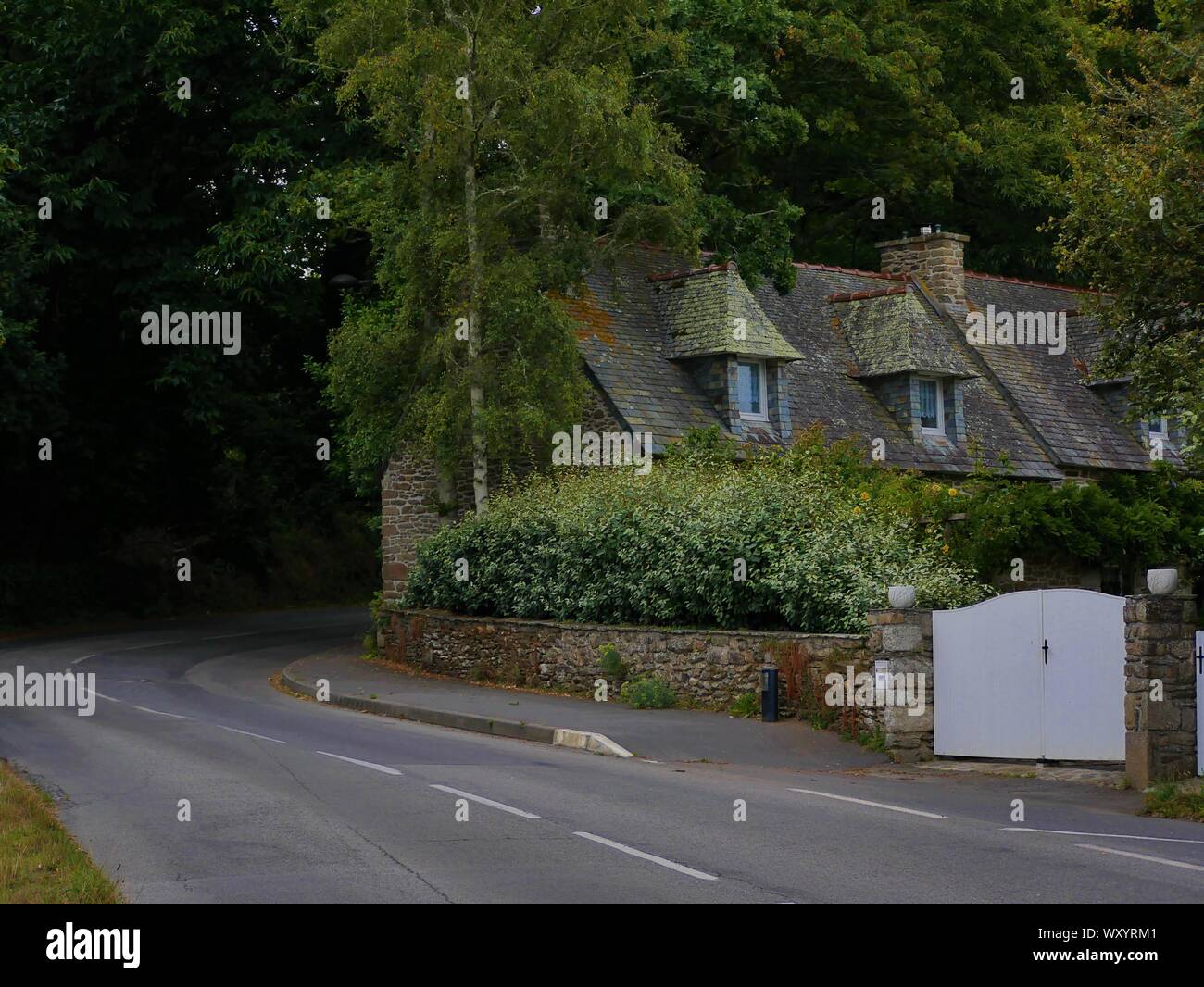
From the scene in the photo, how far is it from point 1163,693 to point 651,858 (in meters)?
6.55

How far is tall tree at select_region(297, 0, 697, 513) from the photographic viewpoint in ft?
89.2

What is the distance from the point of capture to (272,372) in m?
44.2

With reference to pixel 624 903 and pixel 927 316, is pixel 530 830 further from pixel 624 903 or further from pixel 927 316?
pixel 927 316

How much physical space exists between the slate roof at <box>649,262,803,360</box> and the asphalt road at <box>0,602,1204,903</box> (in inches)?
502

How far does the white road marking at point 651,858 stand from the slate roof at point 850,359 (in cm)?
1731

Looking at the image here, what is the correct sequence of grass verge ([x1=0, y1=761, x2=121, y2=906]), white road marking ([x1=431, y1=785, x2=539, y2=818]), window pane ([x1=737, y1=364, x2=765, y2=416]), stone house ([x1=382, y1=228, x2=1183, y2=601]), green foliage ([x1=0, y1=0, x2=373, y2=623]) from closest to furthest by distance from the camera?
grass verge ([x1=0, y1=761, x2=121, y2=906]) < white road marking ([x1=431, y1=785, x2=539, y2=818]) < stone house ([x1=382, y1=228, x2=1183, y2=601]) < window pane ([x1=737, y1=364, x2=765, y2=416]) < green foliage ([x1=0, y1=0, x2=373, y2=623])

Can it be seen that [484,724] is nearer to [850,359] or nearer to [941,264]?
[850,359]

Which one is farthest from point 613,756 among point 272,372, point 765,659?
point 272,372

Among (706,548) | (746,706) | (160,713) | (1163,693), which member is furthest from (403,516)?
(1163,693)

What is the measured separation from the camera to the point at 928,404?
3384 cm

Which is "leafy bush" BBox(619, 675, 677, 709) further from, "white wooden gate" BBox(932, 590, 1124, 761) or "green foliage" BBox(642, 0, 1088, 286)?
"green foliage" BBox(642, 0, 1088, 286)

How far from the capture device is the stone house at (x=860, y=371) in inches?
1204

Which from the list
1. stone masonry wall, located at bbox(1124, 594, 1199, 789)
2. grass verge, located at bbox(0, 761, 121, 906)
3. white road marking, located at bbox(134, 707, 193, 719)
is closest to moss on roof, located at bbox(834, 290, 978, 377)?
white road marking, located at bbox(134, 707, 193, 719)

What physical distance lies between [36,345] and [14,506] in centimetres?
464
